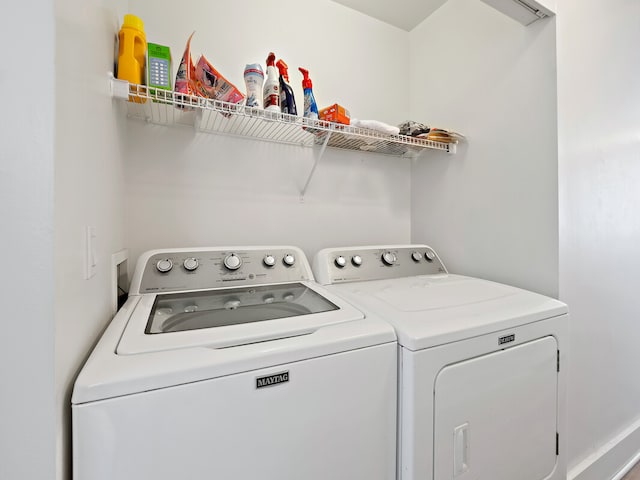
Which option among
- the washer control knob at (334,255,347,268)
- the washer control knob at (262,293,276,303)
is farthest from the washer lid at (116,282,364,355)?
the washer control knob at (334,255,347,268)

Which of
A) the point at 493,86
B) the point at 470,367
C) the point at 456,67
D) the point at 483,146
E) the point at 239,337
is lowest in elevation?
the point at 470,367

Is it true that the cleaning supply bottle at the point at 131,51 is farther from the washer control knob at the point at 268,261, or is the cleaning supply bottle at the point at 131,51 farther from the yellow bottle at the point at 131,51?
the washer control knob at the point at 268,261

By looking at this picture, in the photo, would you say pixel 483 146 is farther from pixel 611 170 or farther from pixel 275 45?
pixel 275 45

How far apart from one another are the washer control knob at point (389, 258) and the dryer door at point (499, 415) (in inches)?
29.6

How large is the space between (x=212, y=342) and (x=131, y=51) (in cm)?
118

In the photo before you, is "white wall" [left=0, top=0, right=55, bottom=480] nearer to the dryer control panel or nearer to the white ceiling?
the dryer control panel

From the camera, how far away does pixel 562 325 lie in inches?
45.3

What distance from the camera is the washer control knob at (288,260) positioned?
4.70 feet

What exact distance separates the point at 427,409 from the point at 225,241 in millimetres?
1232

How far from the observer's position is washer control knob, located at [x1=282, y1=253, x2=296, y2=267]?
4.70 ft

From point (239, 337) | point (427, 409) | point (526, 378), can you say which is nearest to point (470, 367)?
point (427, 409)

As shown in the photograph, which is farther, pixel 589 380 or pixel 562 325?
pixel 589 380

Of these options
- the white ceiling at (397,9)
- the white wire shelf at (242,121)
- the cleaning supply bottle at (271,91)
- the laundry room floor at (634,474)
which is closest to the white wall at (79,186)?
the white wire shelf at (242,121)

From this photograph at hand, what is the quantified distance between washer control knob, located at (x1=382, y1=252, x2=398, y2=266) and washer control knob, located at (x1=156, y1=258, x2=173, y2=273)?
113 centimetres
